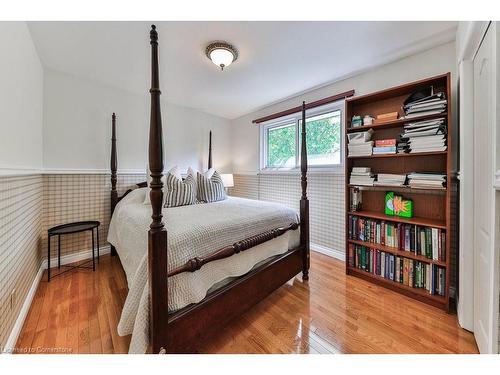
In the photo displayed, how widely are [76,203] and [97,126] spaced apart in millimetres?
981

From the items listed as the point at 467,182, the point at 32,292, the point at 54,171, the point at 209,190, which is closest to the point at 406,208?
the point at 467,182

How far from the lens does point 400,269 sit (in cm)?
184

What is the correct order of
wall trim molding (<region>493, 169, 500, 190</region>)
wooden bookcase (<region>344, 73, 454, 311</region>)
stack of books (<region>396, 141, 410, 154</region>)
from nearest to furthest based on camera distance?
wall trim molding (<region>493, 169, 500, 190</region>) < wooden bookcase (<region>344, 73, 454, 311</region>) < stack of books (<region>396, 141, 410, 154</region>)

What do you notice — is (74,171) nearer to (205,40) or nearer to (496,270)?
(205,40)

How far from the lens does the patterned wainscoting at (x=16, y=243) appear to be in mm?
1178

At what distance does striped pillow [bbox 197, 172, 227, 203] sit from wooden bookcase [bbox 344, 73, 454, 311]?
1502mm

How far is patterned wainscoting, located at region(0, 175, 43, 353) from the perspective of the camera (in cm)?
118

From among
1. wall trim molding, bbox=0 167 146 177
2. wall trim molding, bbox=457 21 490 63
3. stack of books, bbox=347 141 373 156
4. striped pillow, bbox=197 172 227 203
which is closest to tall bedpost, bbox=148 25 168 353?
wall trim molding, bbox=0 167 146 177

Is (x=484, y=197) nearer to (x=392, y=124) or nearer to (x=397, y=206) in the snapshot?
(x=397, y=206)

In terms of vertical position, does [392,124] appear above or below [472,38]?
below

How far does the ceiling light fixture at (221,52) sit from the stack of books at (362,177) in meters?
1.64

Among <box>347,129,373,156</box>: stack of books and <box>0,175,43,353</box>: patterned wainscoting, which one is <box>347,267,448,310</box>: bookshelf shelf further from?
<box>0,175,43,353</box>: patterned wainscoting

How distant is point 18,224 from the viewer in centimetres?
147

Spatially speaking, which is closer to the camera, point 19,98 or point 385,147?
point 19,98
